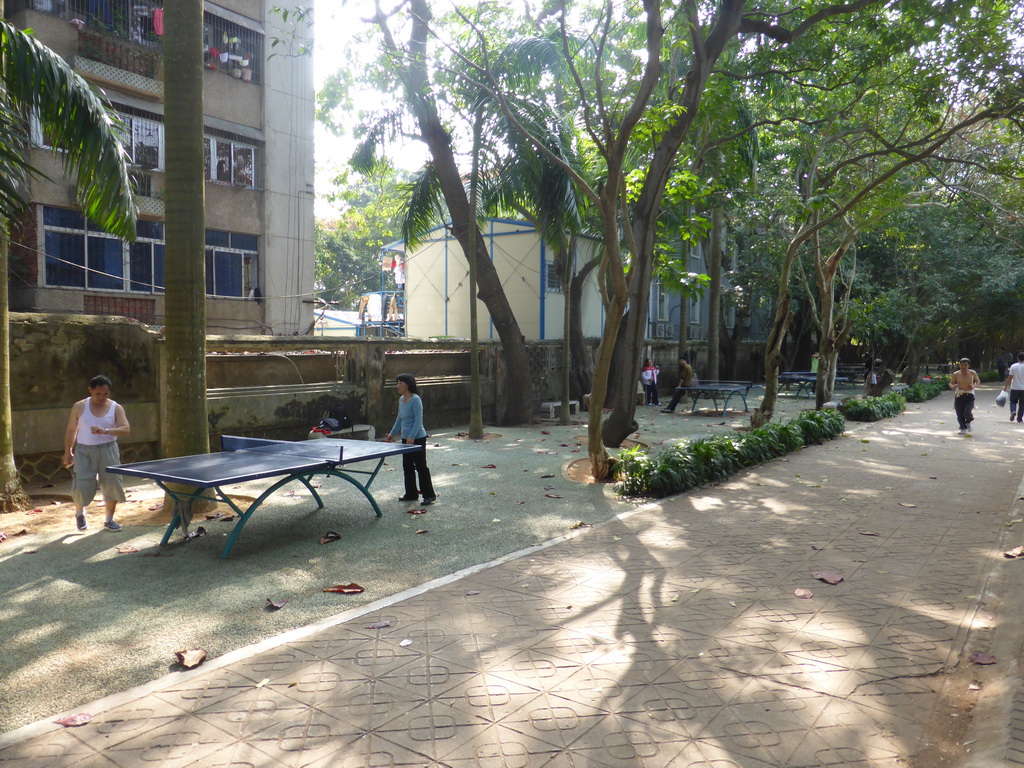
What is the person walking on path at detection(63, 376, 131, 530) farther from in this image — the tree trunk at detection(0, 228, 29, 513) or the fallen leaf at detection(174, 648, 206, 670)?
the fallen leaf at detection(174, 648, 206, 670)

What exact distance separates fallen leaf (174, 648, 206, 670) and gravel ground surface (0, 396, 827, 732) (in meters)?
0.07

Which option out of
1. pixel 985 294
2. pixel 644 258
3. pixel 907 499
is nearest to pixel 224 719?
pixel 907 499

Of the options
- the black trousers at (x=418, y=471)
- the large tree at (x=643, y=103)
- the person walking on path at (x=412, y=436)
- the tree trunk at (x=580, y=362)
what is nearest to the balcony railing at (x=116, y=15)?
the large tree at (x=643, y=103)

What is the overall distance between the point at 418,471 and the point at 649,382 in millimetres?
14850

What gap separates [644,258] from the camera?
40.1 feet

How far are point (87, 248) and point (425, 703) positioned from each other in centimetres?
1576

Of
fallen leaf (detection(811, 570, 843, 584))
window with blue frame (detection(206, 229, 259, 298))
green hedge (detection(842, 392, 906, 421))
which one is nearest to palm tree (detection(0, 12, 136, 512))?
fallen leaf (detection(811, 570, 843, 584))

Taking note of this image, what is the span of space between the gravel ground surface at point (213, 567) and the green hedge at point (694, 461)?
457 mm

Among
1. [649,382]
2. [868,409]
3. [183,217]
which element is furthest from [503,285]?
[183,217]

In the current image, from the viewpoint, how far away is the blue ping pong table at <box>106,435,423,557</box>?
21.0 ft

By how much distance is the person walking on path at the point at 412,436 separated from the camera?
8.76m

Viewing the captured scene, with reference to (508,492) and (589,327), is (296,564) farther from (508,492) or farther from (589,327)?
(589,327)

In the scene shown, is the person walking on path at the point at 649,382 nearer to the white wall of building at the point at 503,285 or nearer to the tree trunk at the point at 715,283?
the tree trunk at the point at 715,283

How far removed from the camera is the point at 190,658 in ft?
14.5
